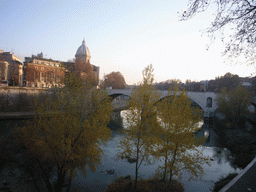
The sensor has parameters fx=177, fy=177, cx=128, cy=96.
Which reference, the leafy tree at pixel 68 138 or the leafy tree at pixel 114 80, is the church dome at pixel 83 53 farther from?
the leafy tree at pixel 68 138

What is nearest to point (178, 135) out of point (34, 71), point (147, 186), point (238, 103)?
point (147, 186)

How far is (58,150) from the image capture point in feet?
18.7

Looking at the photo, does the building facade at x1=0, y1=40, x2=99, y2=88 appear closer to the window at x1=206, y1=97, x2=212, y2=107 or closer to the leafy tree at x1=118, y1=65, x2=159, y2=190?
the window at x1=206, y1=97, x2=212, y2=107

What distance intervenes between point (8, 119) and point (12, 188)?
11819 mm

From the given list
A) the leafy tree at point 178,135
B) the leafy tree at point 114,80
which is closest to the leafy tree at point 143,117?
the leafy tree at point 178,135

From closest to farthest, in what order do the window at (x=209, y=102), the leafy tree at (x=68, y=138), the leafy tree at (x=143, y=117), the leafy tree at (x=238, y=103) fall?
the leafy tree at (x=68, y=138) < the leafy tree at (x=143, y=117) < the leafy tree at (x=238, y=103) < the window at (x=209, y=102)

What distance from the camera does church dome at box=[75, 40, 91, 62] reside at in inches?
2002

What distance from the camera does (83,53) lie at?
5131 centimetres

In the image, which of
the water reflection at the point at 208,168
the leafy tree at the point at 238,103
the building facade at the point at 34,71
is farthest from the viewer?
the building facade at the point at 34,71

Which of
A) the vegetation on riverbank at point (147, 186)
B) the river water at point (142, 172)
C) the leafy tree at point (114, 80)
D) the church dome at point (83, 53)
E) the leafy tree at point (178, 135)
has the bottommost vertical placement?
the river water at point (142, 172)

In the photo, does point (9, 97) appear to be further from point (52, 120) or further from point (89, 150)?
point (89, 150)

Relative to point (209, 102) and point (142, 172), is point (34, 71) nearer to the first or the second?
point (142, 172)

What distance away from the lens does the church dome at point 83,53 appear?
167 ft

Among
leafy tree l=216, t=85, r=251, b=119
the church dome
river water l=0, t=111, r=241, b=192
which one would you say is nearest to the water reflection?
river water l=0, t=111, r=241, b=192
